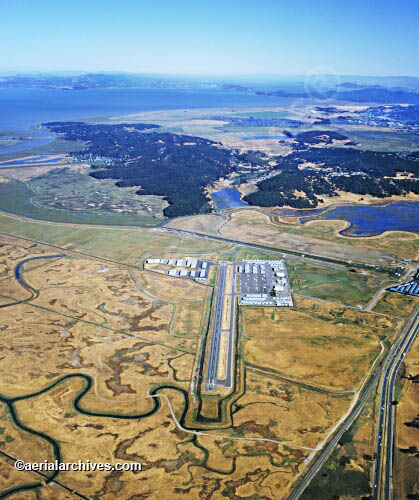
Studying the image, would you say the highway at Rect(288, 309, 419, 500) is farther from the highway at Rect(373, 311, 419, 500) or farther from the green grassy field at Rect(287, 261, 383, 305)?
the green grassy field at Rect(287, 261, 383, 305)

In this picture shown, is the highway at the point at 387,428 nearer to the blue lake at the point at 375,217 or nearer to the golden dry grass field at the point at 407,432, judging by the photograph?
the golden dry grass field at the point at 407,432

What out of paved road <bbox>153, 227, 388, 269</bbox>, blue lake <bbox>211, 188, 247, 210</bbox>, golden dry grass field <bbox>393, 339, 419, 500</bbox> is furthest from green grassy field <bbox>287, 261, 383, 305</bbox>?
blue lake <bbox>211, 188, 247, 210</bbox>

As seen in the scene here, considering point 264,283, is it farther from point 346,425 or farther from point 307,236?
point 346,425

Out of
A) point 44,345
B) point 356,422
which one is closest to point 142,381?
point 44,345

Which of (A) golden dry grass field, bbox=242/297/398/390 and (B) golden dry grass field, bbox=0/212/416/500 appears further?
(A) golden dry grass field, bbox=242/297/398/390

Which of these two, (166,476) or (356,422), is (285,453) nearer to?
(356,422)
